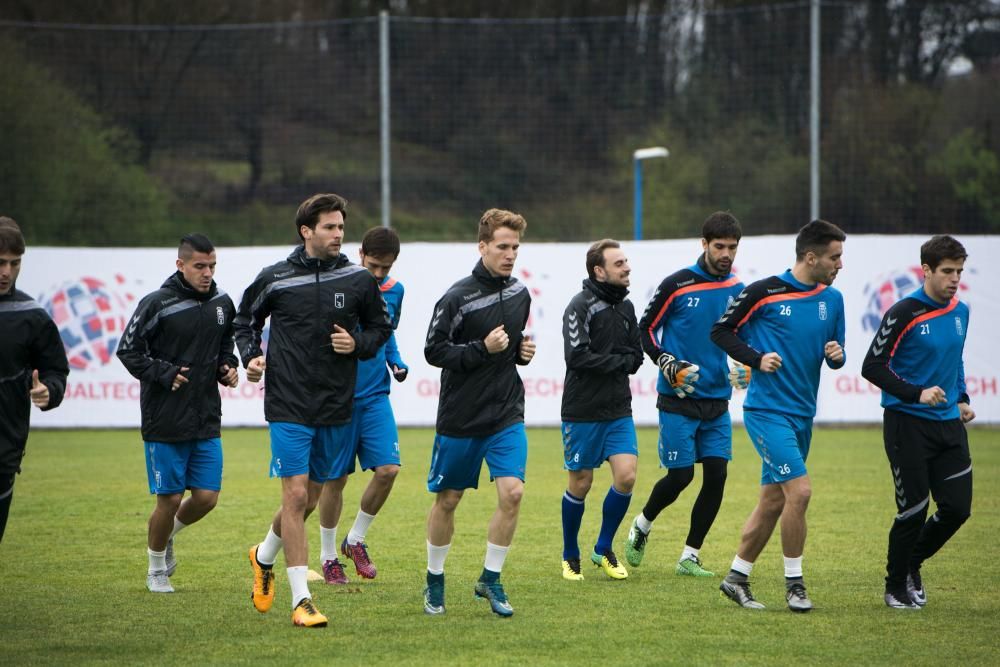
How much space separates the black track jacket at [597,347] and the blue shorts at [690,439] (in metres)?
0.33

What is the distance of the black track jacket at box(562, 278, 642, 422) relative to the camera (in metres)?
8.64

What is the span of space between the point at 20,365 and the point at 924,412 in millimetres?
5151

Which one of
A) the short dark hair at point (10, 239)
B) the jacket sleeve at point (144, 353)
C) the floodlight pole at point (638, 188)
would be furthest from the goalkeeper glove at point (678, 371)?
the floodlight pole at point (638, 188)

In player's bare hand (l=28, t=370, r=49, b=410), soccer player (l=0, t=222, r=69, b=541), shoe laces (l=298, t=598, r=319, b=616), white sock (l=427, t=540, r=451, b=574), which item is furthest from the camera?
white sock (l=427, t=540, r=451, b=574)

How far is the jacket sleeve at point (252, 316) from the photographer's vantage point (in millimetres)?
7148

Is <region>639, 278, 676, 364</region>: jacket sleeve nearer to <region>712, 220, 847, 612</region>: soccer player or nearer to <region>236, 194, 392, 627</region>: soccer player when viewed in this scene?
<region>712, 220, 847, 612</region>: soccer player

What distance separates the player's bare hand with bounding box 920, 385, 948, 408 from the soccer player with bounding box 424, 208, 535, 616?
226cm

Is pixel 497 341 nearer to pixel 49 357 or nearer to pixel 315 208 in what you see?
pixel 315 208

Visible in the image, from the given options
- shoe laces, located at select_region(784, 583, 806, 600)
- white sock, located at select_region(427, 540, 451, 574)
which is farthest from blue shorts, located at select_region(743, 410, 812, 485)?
white sock, located at select_region(427, 540, 451, 574)

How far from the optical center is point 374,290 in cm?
734

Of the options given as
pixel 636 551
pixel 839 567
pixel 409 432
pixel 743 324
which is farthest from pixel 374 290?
pixel 409 432

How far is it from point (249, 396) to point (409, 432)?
2.41m

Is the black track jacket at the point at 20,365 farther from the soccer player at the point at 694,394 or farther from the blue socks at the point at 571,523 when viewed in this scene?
the soccer player at the point at 694,394

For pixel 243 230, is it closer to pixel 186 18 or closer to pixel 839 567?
pixel 186 18
